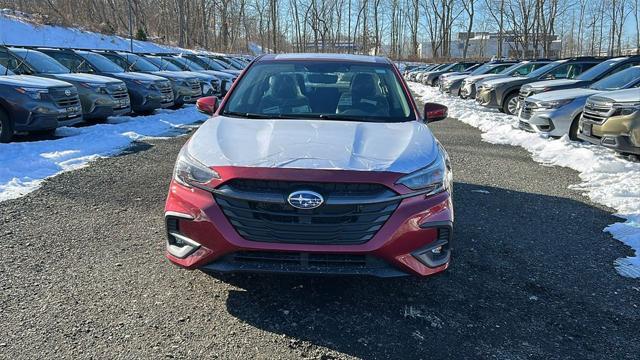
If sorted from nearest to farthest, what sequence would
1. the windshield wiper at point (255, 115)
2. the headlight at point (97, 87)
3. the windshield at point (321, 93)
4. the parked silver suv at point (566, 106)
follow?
the windshield wiper at point (255, 115)
the windshield at point (321, 93)
the parked silver suv at point (566, 106)
the headlight at point (97, 87)

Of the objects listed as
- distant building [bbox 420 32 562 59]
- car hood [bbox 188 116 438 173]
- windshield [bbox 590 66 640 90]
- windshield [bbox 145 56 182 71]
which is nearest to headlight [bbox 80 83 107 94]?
windshield [bbox 145 56 182 71]

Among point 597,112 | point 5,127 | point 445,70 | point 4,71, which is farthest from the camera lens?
point 445,70

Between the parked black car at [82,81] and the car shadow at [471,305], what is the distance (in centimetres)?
807

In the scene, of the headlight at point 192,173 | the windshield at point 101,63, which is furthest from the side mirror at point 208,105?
the windshield at point 101,63

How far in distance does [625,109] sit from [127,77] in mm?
10499

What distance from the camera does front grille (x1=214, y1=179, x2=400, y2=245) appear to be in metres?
2.83

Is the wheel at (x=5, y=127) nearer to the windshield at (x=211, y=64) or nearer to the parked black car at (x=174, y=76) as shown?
the parked black car at (x=174, y=76)

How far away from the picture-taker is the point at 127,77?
12.1 meters

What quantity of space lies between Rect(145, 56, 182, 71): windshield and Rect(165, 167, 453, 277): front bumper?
46.2ft

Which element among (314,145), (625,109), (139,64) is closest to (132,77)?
(139,64)

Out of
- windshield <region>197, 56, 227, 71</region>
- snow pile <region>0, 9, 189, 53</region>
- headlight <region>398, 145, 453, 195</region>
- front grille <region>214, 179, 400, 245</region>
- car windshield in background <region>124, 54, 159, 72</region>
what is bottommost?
front grille <region>214, 179, 400, 245</region>

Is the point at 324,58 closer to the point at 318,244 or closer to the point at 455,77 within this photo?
the point at 318,244

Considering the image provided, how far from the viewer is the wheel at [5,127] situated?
26.1ft

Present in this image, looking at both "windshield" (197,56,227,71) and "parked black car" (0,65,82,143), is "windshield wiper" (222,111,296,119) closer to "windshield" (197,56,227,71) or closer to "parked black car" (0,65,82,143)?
"parked black car" (0,65,82,143)
